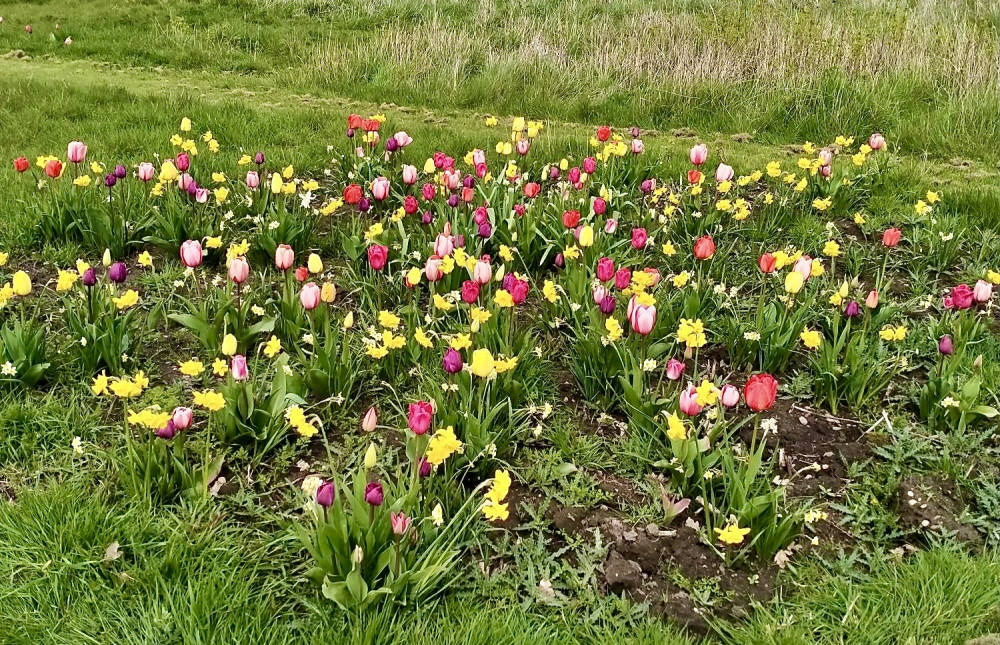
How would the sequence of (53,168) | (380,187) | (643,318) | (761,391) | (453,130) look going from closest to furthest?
(761,391), (643,318), (53,168), (380,187), (453,130)

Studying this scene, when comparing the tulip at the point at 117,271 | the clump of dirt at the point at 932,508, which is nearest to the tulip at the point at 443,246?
the tulip at the point at 117,271

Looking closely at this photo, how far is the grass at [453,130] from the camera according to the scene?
7.23 ft

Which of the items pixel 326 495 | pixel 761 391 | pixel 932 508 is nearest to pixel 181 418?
pixel 326 495

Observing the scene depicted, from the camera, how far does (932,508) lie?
2711mm

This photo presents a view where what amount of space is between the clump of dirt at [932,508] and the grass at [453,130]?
0.30 feet

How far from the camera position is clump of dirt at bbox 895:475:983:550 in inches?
103

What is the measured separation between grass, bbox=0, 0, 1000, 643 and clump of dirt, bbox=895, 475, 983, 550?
0.30ft

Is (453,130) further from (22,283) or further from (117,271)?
(22,283)

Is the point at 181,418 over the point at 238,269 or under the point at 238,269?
under

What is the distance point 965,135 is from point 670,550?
619 cm

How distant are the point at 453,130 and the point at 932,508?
5373 mm

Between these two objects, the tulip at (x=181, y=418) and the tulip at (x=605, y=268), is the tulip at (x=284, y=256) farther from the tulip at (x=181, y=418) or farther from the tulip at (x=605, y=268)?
the tulip at (x=605, y=268)

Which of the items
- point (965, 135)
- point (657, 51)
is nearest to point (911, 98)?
point (965, 135)

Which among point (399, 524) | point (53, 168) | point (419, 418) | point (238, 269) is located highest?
point (53, 168)
